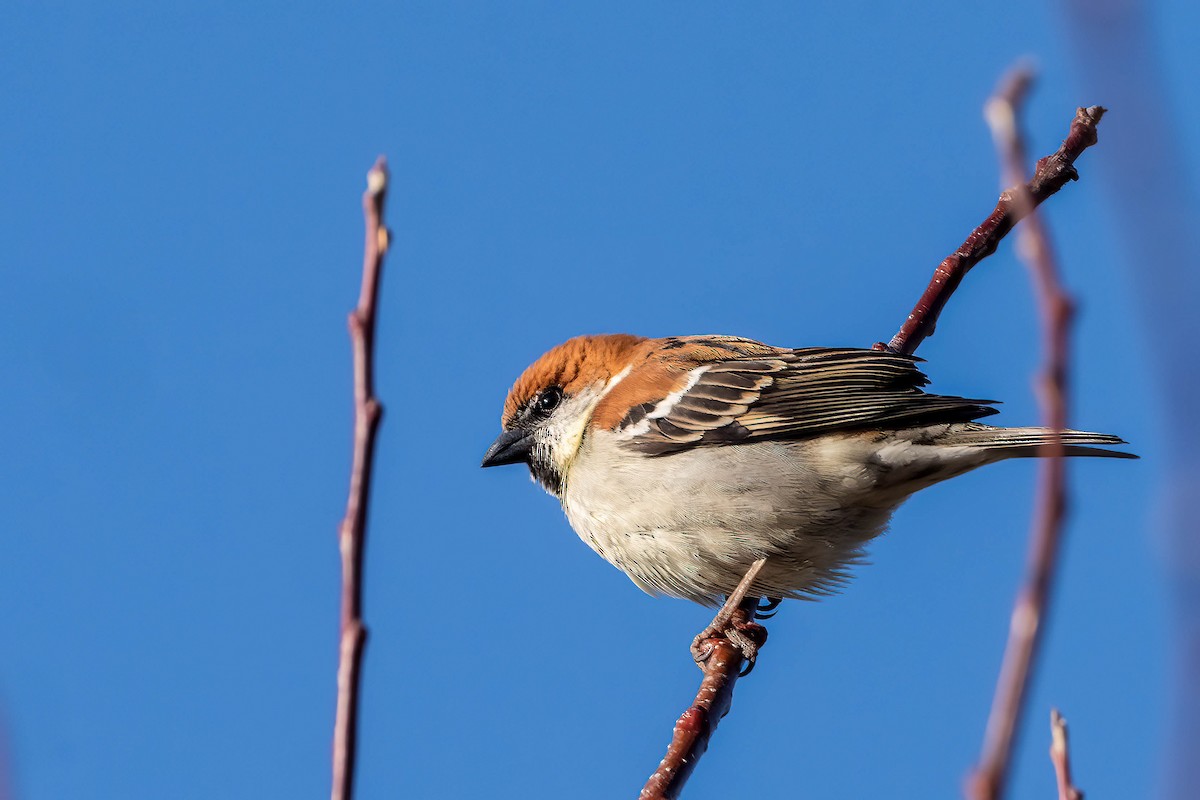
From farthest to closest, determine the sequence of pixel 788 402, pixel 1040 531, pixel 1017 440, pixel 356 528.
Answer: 1. pixel 788 402
2. pixel 1017 440
3. pixel 356 528
4. pixel 1040 531

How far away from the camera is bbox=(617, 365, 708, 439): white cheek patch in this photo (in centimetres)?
600

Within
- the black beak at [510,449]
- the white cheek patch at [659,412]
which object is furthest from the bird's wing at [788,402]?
the black beak at [510,449]

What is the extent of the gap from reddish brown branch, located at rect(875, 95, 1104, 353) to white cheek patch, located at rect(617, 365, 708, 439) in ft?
3.49

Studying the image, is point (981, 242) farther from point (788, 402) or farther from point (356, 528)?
point (356, 528)

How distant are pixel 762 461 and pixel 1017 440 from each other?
115 centimetres

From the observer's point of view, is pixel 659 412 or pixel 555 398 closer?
pixel 659 412

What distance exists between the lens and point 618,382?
645cm

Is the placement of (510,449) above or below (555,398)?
below

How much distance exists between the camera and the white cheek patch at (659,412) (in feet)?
19.7

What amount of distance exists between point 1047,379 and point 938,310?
5.21m

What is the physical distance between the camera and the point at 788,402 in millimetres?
5902

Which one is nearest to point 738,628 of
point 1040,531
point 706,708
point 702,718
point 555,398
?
point 706,708

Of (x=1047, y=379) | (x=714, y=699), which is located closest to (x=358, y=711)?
(x=1047, y=379)

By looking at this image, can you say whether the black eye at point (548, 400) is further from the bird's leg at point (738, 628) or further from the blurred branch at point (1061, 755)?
the blurred branch at point (1061, 755)
